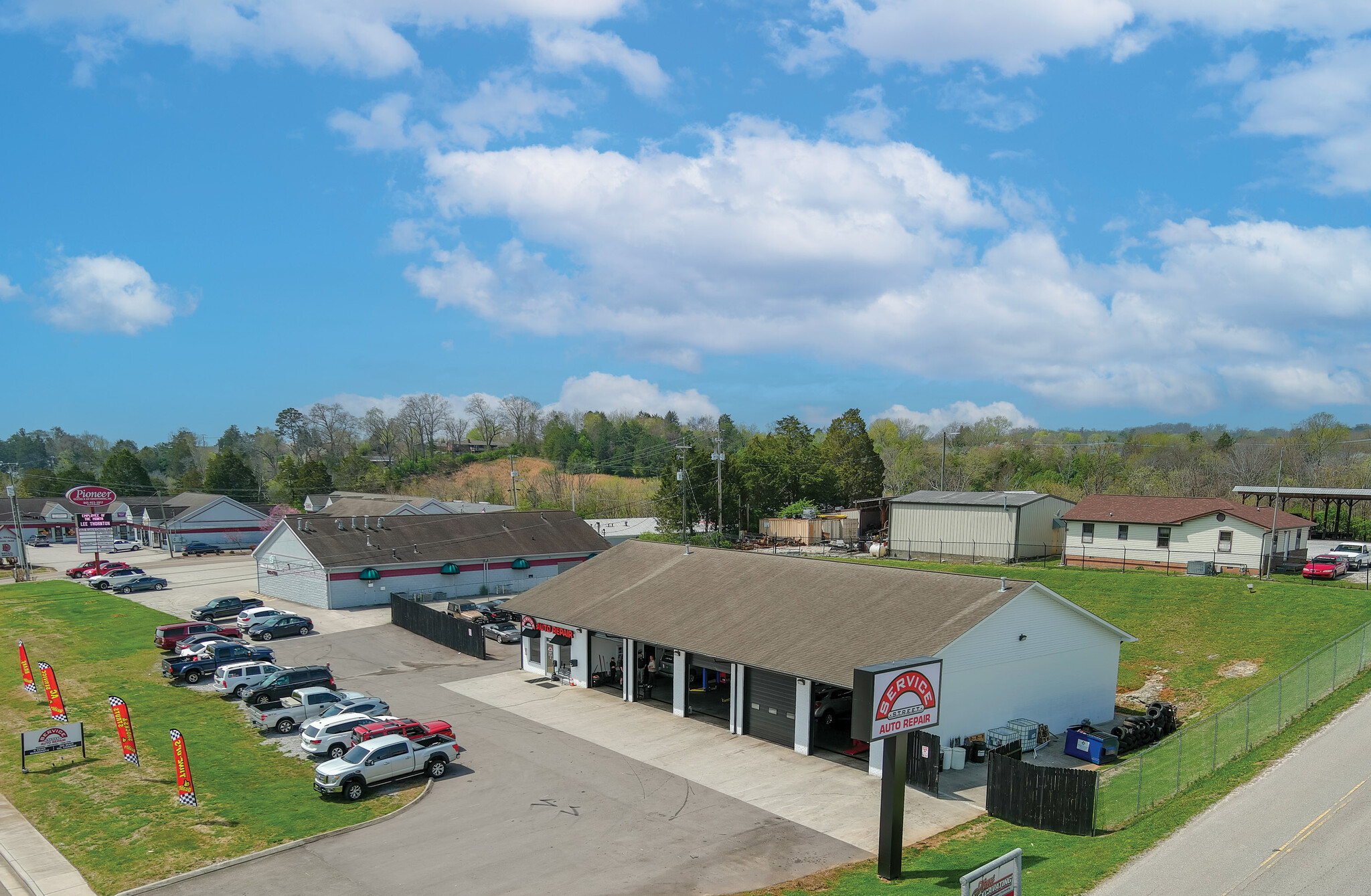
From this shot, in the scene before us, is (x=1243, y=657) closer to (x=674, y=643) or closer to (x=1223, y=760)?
(x=1223, y=760)

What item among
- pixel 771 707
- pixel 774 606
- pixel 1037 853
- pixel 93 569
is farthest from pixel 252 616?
pixel 1037 853

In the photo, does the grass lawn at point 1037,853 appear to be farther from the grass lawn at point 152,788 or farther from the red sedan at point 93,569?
the red sedan at point 93,569

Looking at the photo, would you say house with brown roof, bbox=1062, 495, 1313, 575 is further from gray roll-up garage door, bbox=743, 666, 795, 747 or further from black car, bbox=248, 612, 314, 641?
black car, bbox=248, 612, 314, 641

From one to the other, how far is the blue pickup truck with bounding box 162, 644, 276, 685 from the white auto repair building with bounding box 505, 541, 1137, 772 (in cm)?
1344

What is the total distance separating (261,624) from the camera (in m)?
48.3

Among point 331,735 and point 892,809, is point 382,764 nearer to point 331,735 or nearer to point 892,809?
point 331,735

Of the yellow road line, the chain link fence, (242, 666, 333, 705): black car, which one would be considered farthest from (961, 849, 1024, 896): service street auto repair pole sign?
Answer: (242, 666, 333, 705): black car

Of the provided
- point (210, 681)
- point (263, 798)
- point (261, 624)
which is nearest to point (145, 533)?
point (261, 624)

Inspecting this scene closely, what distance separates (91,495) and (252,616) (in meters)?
43.0

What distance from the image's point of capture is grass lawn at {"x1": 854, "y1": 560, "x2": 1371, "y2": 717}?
114 ft

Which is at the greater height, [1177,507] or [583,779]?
[1177,507]

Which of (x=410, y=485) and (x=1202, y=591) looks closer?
(x=1202, y=591)

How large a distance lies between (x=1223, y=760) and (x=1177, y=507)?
103 feet

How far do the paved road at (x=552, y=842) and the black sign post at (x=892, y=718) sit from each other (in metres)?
2.00
